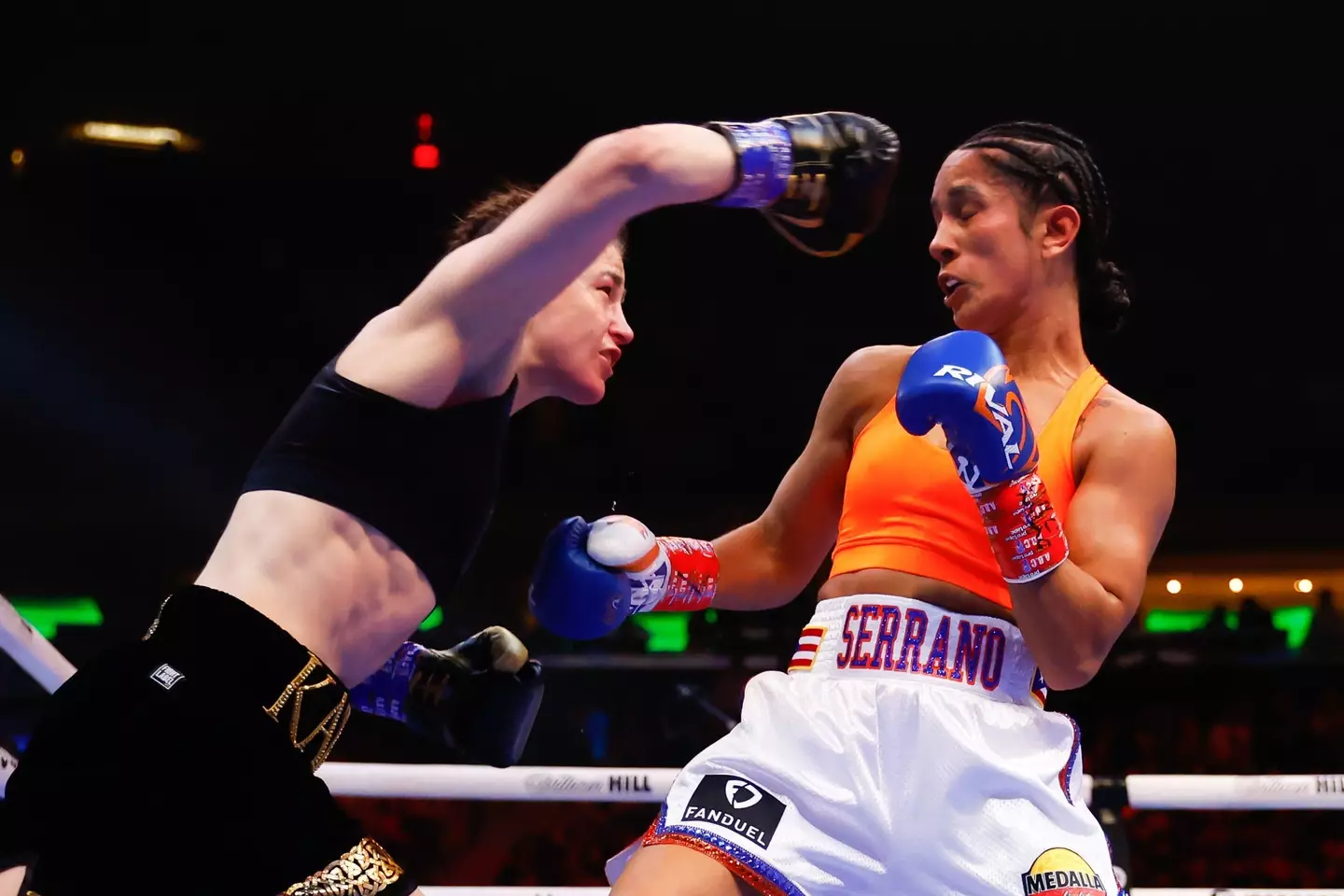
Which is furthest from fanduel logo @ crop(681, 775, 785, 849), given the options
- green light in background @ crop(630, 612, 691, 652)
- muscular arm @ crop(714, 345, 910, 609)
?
green light in background @ crop(630, 612, 691, 652)

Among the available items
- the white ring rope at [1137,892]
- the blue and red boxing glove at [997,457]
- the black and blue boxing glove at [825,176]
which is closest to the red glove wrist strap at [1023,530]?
the blue and red boxing glove at [997,457]

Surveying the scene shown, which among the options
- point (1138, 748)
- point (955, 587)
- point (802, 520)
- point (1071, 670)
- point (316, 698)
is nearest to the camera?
point (316, 698)

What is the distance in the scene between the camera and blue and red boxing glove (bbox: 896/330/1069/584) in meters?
1.73

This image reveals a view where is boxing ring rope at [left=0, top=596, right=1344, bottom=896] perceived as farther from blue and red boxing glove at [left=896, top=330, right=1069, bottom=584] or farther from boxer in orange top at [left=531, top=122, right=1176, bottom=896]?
blue and red boxing glove at [left=896, top=330, right=1069, bottom=584]

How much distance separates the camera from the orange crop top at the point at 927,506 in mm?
1934

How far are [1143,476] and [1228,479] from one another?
5958 mm

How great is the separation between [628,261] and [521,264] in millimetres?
5929

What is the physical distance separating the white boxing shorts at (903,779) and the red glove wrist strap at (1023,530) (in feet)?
0.60

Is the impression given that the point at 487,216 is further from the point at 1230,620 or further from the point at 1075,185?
the point at 1230,620

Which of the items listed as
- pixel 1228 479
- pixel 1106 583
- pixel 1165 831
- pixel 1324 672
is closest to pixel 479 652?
pixel 1106 583

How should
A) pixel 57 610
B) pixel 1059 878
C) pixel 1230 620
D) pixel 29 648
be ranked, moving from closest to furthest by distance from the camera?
pixel 1059 878 < pixel 29 648 < pixel 1230 620 < pixel 57 610

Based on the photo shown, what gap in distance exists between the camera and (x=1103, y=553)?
184 centimetres

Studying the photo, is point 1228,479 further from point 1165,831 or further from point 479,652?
point 479,652

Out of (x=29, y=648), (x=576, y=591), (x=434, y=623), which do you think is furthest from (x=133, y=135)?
(x=576, y=591)
